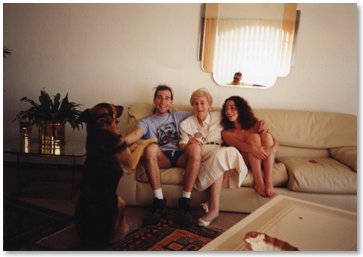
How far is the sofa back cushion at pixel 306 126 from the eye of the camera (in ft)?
5.35

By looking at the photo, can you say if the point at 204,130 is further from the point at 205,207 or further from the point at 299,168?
the point at 299,168

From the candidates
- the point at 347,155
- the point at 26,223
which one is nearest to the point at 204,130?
the point at 347,155

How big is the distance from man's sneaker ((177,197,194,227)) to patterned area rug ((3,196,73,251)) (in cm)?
53

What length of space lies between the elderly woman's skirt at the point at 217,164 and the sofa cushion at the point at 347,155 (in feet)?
1.65

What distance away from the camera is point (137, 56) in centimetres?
162

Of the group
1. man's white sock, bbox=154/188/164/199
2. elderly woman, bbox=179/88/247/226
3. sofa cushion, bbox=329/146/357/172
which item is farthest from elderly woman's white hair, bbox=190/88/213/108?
sofa cushion, bbox=329/146/357/172

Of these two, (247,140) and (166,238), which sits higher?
(247,140)

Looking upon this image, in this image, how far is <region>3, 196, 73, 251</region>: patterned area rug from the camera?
4.67 ft

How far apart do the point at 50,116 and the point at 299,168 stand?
1338 millimetres

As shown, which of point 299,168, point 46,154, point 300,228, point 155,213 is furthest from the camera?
→ point 299,168

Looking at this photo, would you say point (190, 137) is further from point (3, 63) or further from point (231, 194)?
point (3, 63)

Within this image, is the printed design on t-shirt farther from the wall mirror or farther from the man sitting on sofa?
the wall mirror

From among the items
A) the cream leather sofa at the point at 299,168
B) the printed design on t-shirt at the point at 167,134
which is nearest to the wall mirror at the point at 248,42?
the cream leather sofa at the point at 299,168

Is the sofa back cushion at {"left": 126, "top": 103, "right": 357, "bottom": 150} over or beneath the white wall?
beneath
